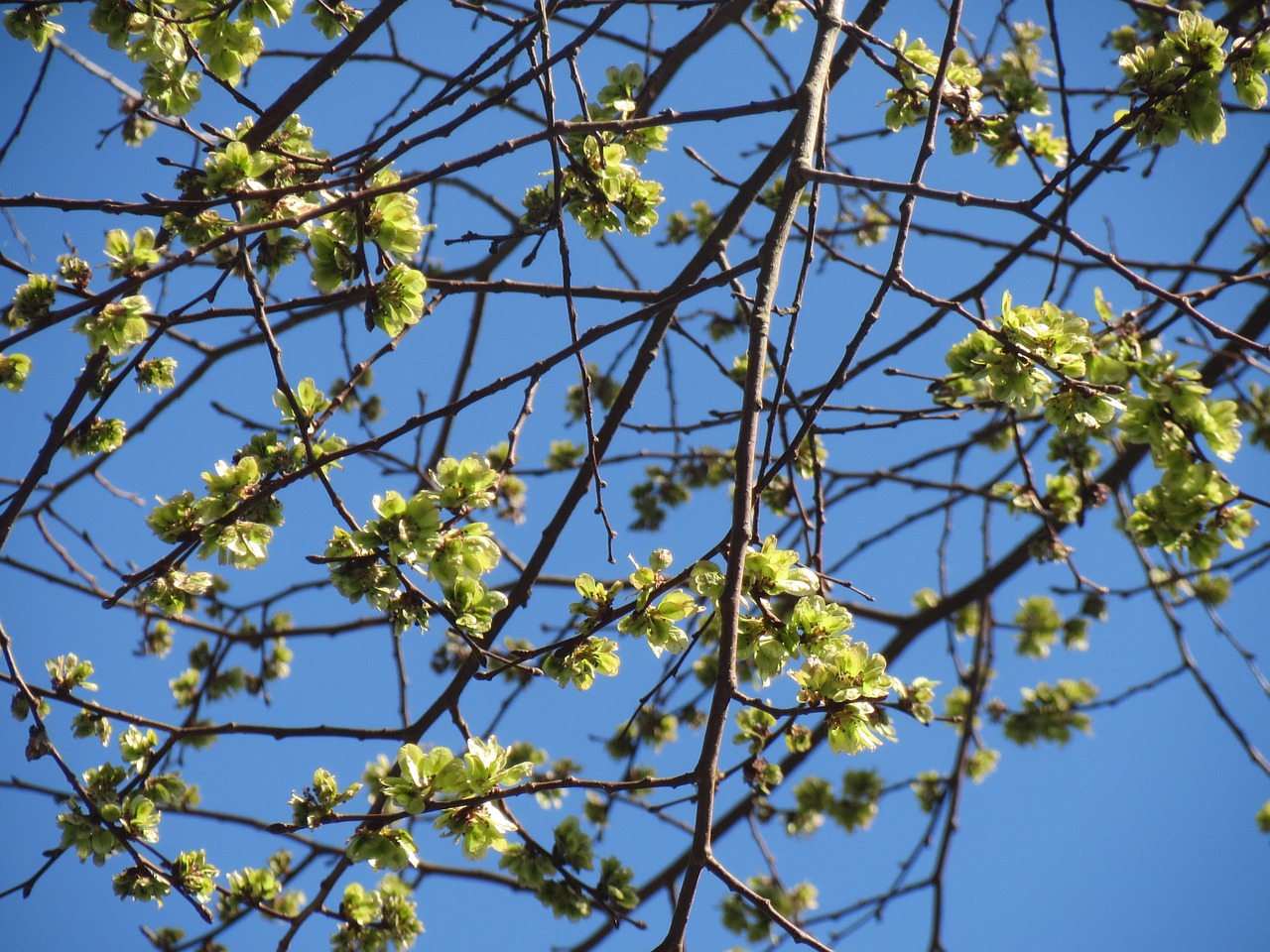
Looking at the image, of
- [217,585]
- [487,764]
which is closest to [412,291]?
[487,764]

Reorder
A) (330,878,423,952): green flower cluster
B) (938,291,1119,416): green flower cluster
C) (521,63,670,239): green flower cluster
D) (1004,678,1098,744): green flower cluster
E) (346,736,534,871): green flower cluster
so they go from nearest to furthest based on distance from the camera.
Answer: (346,736,534,871): green flower cluster, (938,291,1119,416): green flower cluster, (521,63,670,239): green flower cluster, (330,878,423,952): green flower cluster, (1004,678,1098,744): green flower cluster

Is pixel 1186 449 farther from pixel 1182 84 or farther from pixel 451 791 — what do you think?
pixel 451 791

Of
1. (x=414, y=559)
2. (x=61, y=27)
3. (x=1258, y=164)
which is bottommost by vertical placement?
(x=414, y=559)

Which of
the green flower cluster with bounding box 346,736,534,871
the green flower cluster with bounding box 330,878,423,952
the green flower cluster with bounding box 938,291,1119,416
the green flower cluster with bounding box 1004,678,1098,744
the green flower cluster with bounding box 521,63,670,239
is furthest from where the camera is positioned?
the green flower cluster with bounding box 1004,678,1098,744

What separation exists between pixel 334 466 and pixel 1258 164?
3.33 m

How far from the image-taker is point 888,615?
4.09m

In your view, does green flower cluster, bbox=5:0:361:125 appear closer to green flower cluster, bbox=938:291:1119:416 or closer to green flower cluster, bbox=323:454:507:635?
green flower cluster, bbox=323:454:507:635

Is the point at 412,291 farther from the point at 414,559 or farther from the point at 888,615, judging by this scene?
the point at 888,615

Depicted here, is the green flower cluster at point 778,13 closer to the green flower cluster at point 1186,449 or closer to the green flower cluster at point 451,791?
the green flower cluster at point 1186,449

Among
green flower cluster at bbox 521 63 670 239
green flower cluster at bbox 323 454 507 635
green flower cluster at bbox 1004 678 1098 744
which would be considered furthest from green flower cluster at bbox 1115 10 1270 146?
green flower cluster at bbox 1004 678 1098 744

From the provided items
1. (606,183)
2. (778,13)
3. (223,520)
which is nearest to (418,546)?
(223,520)

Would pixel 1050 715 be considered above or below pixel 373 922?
above

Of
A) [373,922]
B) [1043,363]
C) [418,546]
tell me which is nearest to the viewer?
[418,546]

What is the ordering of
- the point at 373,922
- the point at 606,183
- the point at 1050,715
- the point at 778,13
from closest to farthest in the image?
1. the point at 606,183
2. the point at 373,922
3. the point at 778,13
4. the point at 1050,715
